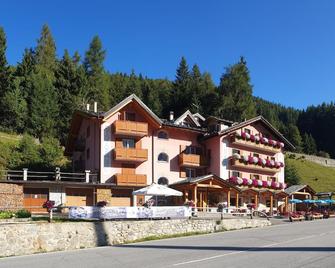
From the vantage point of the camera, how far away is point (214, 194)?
161ft

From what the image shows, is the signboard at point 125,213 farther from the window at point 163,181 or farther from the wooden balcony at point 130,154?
the window at point 163,181

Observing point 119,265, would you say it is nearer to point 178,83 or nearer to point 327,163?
point 178,83

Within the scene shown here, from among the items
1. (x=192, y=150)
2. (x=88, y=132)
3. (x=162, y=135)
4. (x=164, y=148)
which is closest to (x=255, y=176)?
(x=192, y=150)

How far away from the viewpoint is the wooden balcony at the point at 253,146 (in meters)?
52.4

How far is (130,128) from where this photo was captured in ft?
149

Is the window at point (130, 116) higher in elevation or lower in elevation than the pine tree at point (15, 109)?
lower

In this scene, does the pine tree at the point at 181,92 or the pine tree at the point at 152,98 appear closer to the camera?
the pine tree at the point at 181,92

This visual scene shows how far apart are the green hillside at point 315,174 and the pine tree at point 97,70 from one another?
111ft

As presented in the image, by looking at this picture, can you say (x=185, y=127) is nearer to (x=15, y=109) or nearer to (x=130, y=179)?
(x=130, y=179)

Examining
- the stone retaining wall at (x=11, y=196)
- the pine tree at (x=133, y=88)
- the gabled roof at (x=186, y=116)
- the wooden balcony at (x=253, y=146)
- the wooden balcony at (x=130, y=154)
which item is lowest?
the stone retaining wall at (x=11, y=196)

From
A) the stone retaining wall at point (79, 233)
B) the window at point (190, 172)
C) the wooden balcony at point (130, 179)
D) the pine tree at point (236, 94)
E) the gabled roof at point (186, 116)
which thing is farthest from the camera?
the pine tree at point (236, 94)

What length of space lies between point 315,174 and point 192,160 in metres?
44.9

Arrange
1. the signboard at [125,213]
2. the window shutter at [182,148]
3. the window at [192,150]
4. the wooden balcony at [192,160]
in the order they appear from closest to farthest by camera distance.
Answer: the signboard at [125,213] < the wooden balcony at [192,160] < the window shutter at [182,148] < the window at [192,150]

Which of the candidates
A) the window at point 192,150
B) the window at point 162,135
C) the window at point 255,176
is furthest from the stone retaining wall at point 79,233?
the window at point 255,176
